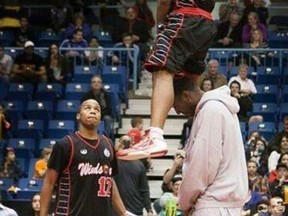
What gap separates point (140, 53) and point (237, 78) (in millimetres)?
2407

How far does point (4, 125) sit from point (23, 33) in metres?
4.58

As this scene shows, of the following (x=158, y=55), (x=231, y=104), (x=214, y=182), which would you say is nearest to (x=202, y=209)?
(x=214, y=182)

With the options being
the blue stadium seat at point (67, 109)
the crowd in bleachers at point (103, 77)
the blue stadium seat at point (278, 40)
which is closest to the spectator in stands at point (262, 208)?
the crowd in bleachers at point (103, 77)

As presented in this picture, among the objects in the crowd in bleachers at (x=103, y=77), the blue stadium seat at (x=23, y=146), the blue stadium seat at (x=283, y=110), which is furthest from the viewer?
the blue stadium seat at (x=283, y=110)

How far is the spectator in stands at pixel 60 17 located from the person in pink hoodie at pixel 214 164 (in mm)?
14593

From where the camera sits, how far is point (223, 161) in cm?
458

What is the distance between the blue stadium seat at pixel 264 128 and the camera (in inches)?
576

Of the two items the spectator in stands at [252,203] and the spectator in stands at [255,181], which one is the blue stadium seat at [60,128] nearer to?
the spectator in stands at [255,181]

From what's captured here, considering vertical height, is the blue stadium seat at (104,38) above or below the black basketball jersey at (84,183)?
above

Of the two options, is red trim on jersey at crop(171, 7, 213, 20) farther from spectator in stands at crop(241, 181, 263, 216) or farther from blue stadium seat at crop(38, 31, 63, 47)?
blue stadium seat at crop(38, 31, 63, 47)

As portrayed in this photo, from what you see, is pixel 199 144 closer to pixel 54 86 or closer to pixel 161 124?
pixel 161 124

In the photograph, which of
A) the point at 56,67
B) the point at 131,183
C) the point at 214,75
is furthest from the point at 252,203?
the point at 56,67

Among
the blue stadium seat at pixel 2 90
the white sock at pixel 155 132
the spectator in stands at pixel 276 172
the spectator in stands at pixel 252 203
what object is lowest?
the spectator in stands at pixel 252 203

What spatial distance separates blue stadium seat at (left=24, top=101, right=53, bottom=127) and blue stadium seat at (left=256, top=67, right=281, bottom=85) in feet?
10.8
